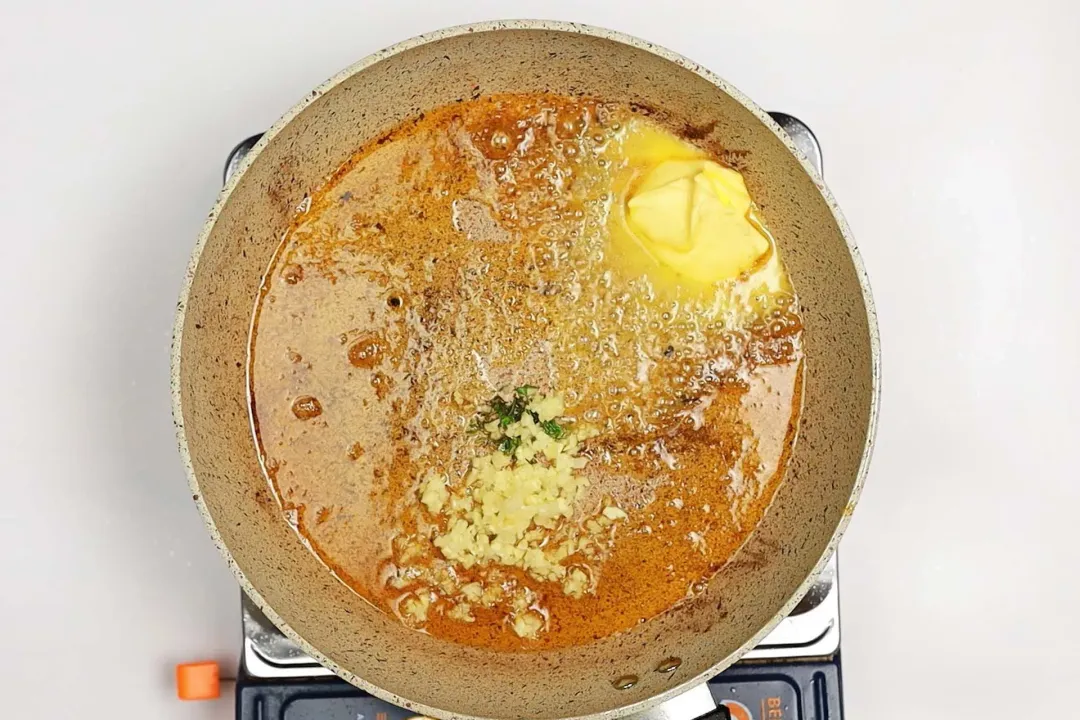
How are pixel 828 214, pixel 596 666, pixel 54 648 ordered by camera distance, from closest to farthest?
1. pixel 828 214
2. pixel 596 666
3. pixel 54 648

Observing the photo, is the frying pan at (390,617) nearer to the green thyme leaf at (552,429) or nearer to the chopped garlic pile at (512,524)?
the chopped garlic pile at (512,524)

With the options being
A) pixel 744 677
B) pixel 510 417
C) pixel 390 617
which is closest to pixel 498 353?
pixel 510 417

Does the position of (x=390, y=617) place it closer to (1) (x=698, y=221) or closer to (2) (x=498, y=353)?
(2) (x=498, y=353)

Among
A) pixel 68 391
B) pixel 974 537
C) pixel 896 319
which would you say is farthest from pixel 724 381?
pixel 68 391

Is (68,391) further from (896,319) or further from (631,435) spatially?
(896,319)

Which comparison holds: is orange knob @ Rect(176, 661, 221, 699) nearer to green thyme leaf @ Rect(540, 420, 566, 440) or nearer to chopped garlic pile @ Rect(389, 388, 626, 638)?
chopped garlic pile @ Rect(389, 388, 626, 638)

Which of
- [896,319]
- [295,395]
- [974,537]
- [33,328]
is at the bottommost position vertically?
[974,537]

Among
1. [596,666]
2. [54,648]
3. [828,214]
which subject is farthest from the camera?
[54,648]
